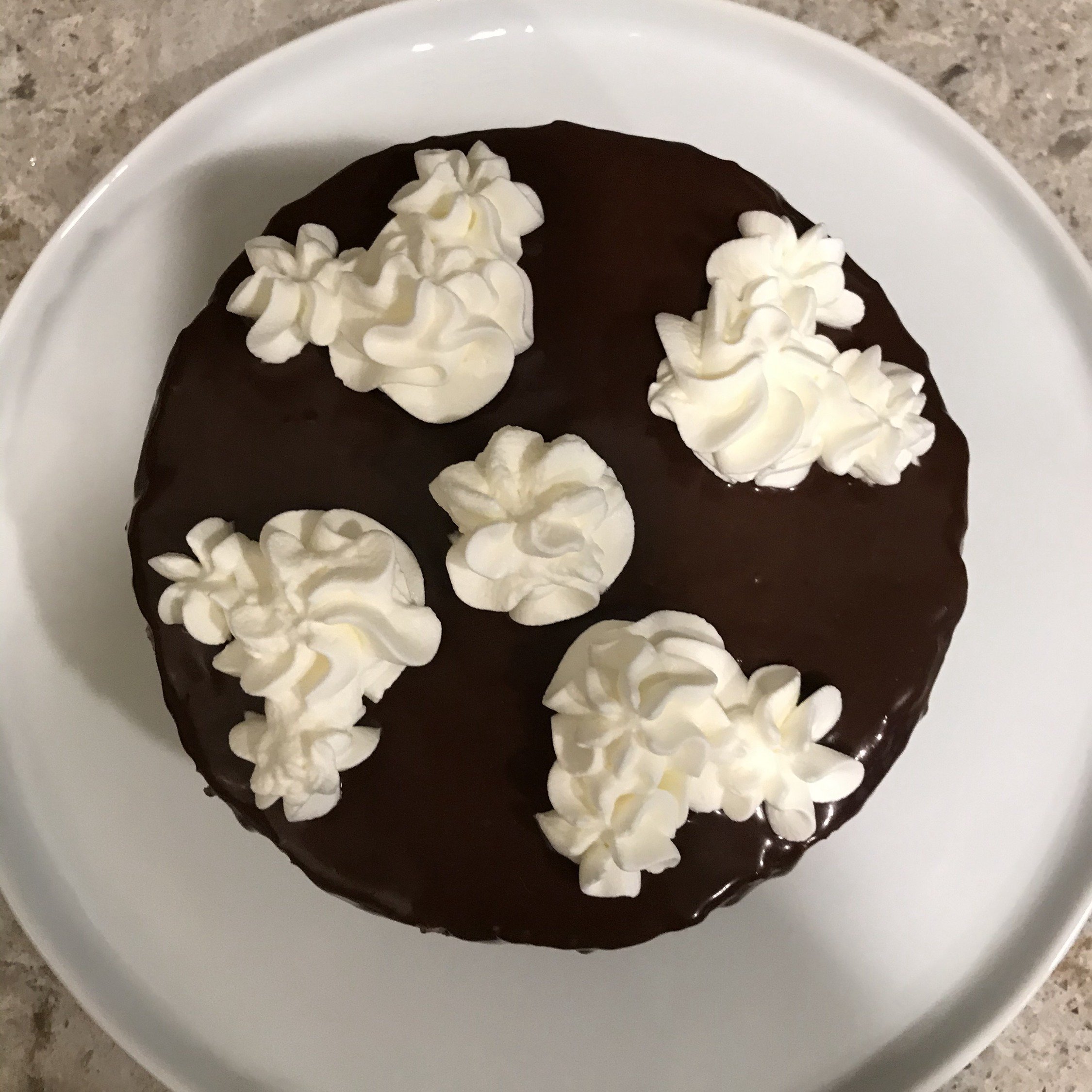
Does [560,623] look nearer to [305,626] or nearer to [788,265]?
[305,626]

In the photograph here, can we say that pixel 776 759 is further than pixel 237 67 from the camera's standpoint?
No

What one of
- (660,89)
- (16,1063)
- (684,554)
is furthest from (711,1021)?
(660,89)

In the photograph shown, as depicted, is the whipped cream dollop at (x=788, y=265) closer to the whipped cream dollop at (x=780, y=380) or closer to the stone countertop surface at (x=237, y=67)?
the whipped cream dollop at (x=780, y=380)

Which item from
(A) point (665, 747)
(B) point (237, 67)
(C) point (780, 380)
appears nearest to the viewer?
(A) point (665, 747)

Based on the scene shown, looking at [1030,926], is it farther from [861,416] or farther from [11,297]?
[11,297]

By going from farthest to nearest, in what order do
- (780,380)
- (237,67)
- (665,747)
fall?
(237,67), (780,380), (665,747)

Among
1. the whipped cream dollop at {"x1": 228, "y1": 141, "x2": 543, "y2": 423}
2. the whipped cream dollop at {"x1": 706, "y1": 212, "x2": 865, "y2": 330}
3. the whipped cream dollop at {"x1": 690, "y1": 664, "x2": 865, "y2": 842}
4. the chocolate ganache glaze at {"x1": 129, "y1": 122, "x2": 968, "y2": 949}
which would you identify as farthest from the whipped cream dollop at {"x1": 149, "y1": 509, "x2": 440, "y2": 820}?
the whipped cream dollop at {"x1": 706, "y1": 212, "x2": 865, "y2": 330}

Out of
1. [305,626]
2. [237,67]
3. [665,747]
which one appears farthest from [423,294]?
[237,67]
